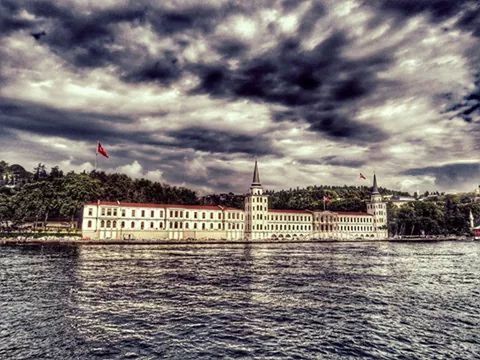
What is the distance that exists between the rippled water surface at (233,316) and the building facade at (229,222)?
6267 centimetres

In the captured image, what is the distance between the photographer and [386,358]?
49.8 feet

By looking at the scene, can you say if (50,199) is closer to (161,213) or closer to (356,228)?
(161,213)

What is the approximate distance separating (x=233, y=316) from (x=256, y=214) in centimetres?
10901

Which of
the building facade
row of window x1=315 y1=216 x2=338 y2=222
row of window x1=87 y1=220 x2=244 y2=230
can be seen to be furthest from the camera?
row of window x1=315 y1=216 x2=338 y2=222

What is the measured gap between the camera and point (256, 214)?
130125mm

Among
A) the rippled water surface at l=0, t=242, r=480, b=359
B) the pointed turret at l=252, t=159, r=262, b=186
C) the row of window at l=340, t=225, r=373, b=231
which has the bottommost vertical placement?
the rippled water surface at l=0, t=242, r=480, b=359

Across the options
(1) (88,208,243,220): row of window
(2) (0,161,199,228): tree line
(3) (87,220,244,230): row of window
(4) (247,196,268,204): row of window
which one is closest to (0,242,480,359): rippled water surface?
(3) (87,220,244,230): row of window

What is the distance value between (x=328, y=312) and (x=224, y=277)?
15.9 m

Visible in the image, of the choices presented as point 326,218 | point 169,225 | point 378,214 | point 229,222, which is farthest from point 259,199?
point 378,214

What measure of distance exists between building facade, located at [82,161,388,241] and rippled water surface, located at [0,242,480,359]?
62673mm

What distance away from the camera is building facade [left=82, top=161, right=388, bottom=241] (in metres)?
99.1

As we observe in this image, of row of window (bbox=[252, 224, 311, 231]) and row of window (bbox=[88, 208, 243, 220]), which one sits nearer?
row of window (bbox=[88, 208, 243, 220])

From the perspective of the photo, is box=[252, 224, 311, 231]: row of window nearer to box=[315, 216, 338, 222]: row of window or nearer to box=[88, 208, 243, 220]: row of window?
box=[315, 216, 338, 222]: row of window

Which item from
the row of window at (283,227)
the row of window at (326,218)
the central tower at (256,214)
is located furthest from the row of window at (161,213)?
the row of window at (326,218)
